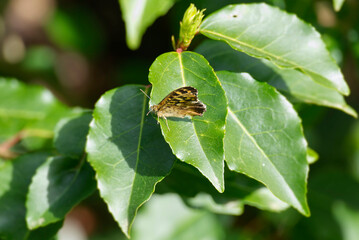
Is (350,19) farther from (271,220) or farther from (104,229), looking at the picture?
(104,229)

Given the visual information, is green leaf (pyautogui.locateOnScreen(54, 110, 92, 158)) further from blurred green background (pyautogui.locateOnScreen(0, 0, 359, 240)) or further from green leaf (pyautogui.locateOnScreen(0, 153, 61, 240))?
blurred green background (pyautogui.locateOnScreen(0, 0, 359, 240))

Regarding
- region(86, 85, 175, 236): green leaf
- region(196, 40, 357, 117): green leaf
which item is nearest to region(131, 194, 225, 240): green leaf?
region(196, 40, 357, 117): green leaf

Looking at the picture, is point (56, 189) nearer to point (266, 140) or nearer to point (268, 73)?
point (266, 140)

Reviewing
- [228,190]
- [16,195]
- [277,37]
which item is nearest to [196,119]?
[277,37]

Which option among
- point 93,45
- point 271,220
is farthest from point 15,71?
point 271,220

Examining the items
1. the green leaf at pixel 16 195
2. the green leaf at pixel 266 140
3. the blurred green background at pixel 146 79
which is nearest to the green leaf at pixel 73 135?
the green leaf at pixel 16 195

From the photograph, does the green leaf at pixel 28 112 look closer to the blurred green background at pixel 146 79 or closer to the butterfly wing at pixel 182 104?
the blurred green background at pixel 146 79
